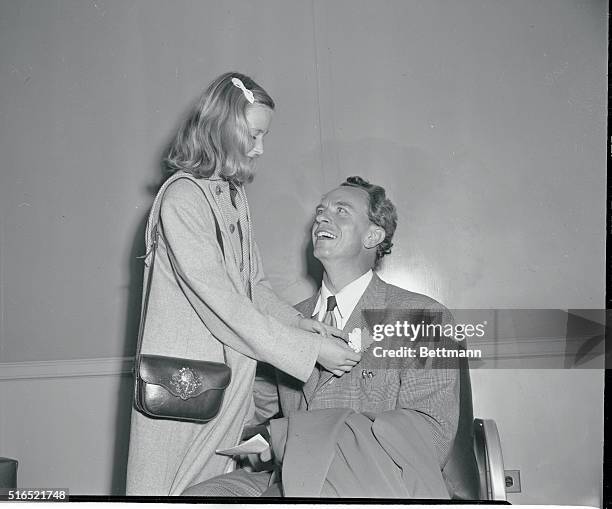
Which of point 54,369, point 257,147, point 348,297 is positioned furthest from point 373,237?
point 54,369

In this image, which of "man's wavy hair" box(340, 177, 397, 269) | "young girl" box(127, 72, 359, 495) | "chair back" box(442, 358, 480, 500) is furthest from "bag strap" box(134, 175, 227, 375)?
"chair back" box(442, 358, 480, 500)

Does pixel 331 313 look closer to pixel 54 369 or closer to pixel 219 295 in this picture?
pixel 219 295

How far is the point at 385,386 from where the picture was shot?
2271 millimetres

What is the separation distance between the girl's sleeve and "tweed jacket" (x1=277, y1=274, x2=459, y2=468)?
110 mm

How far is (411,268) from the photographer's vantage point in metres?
2.51

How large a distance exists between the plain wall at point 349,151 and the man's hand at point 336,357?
296 mm

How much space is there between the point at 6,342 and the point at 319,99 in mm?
1234

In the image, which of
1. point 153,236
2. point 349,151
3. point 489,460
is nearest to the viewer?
point 489,460

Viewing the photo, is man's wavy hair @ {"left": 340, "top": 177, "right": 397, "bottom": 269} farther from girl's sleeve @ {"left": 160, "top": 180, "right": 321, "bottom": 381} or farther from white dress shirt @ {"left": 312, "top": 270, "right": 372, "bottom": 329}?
girl's sleeve @ {"left": 160, "top": 180, "right": 321, "bottom": 381}

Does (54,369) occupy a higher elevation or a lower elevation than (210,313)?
lower

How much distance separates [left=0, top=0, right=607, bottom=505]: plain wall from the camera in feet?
8.27

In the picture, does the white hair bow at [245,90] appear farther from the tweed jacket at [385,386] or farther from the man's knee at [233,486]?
the man's knee at [233,486]

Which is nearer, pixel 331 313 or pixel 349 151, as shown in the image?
pixel 331 313

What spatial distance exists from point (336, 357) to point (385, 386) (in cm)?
15
